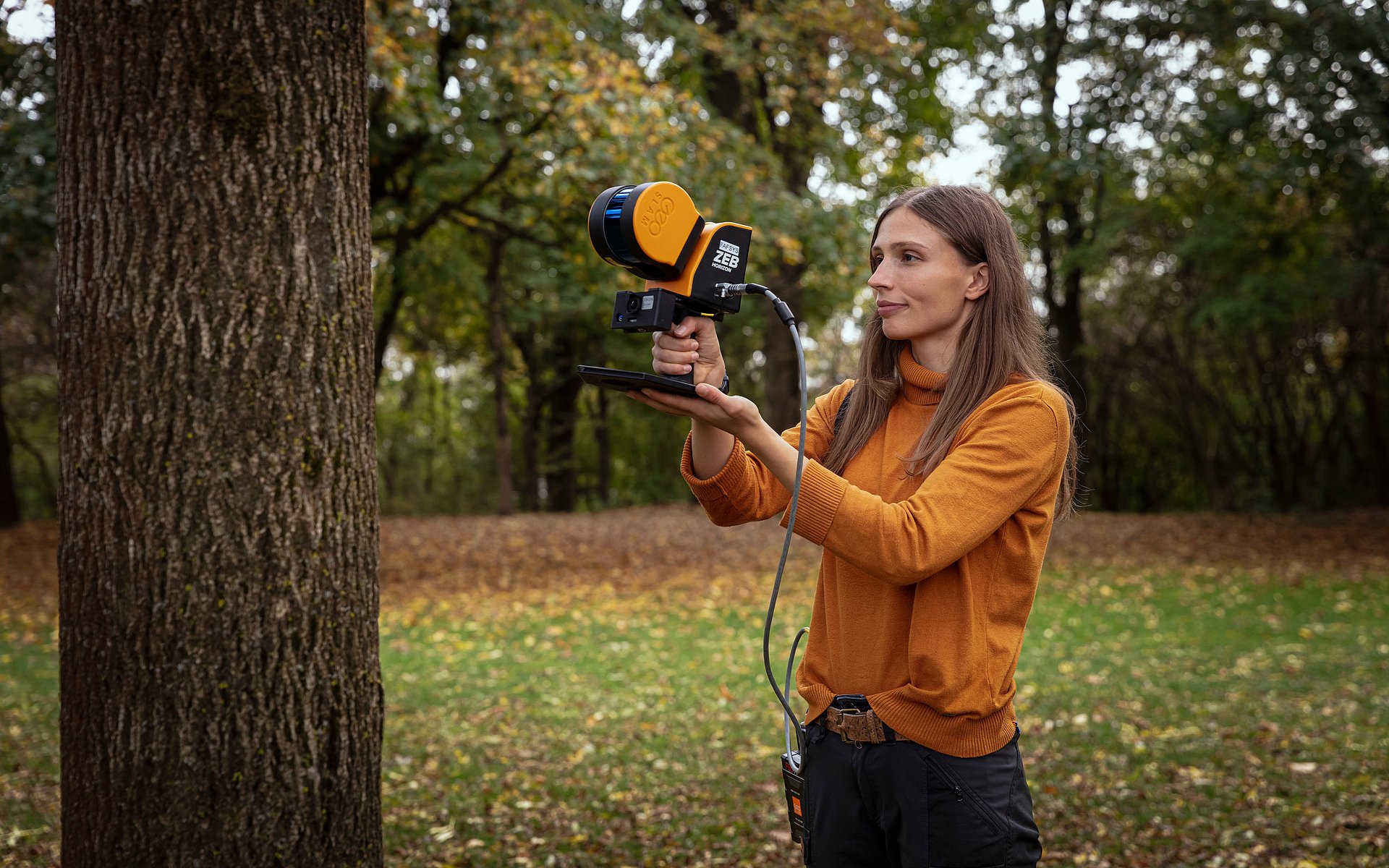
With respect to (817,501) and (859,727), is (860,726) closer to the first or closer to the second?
(859,727)

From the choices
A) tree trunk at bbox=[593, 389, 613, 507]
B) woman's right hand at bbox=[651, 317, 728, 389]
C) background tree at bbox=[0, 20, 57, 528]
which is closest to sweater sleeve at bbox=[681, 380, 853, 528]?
woman's right hand at bbox=[651, 317, 728, 389]

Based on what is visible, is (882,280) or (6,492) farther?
(6,492)

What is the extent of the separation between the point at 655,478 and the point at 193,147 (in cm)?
2371

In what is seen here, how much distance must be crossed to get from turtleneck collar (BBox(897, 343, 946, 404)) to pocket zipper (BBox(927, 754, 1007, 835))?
2.41 feet

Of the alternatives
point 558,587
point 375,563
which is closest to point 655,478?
point 558,587

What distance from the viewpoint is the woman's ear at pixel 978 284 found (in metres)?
2.13

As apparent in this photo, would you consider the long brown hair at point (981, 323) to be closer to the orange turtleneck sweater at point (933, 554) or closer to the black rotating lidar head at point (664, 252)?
the orange turtleneck sweater at point (933, 554)

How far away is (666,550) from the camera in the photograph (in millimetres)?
14086

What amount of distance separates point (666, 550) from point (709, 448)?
39.7 ft

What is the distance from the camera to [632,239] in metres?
1.92

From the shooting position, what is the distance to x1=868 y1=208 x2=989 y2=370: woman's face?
2.10 metres

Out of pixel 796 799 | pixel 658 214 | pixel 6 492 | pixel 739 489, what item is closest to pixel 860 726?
pixel 796 799

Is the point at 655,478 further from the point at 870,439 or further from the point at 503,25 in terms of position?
the point at 870,439

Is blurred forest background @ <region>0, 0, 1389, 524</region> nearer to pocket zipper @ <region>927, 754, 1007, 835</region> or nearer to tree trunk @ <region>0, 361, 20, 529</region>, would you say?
tree trunk @ <region>0, 361, 20, 529</region>
